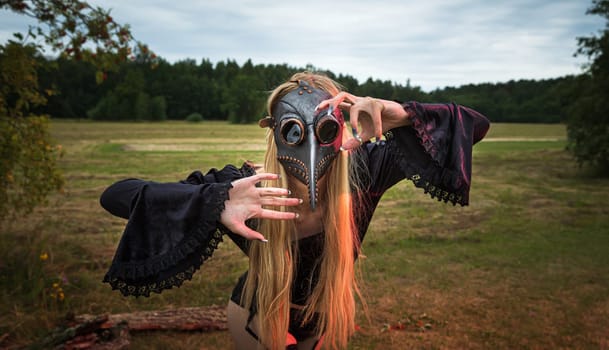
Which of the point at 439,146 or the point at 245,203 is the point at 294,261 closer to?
the point at 245,203

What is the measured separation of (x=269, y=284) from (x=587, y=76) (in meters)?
18.3

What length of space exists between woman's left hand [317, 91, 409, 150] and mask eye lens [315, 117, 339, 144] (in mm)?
76

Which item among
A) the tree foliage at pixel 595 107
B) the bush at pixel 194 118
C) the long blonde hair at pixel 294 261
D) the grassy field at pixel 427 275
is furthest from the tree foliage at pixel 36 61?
the bush at pixel 194 118

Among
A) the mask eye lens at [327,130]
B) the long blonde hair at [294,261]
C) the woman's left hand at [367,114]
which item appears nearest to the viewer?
the woman's left hand at [367,114]

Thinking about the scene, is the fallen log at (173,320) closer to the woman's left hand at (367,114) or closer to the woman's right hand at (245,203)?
the woman's right hand at (245,203)

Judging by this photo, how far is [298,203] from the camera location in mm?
2008

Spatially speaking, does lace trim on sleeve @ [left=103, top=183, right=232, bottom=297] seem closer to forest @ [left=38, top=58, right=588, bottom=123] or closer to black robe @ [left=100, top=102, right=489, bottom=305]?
black robe @ [left=100, top=102, right=489, bottom=305]

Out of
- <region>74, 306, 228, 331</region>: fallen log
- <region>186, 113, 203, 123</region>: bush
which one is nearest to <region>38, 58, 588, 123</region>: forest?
<region>186, 113, 203, 123</region>: bush

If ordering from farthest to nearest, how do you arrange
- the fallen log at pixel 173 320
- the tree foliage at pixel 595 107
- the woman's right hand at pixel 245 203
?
1. the tree foliage at pixel 595 107
2. the fallen log at pixel 173 320
3. the woman's right hand at pixel 245 203

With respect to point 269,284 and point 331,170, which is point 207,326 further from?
point 331,170

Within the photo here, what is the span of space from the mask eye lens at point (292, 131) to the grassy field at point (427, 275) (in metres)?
0.75

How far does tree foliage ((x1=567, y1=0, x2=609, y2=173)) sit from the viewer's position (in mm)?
15195

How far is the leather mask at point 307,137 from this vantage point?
87.7 inches

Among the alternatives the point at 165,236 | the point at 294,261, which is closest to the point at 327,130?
the point at 294,261
